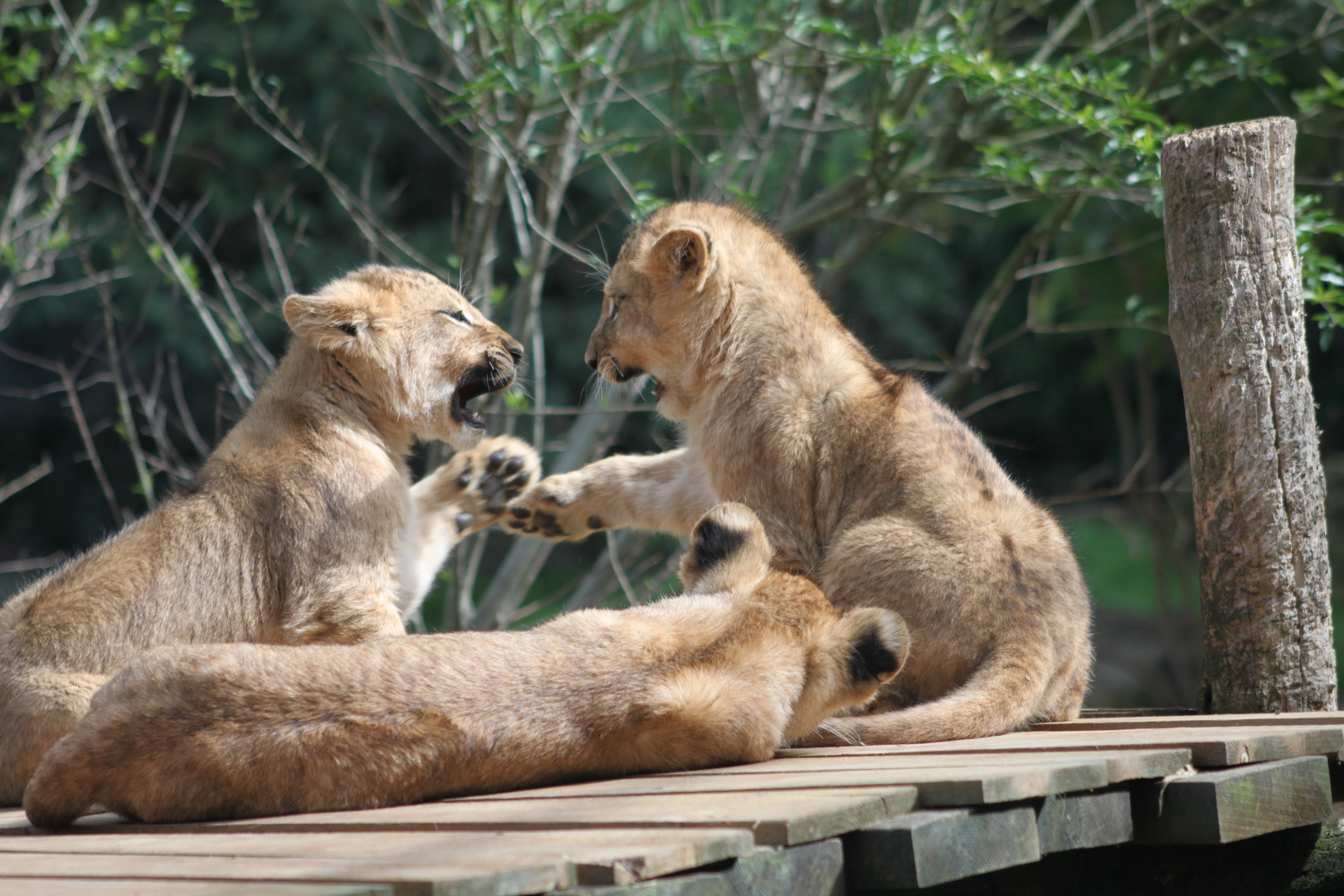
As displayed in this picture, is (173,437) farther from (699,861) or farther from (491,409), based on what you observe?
(699,861)

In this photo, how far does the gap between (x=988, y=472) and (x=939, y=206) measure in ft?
27.2

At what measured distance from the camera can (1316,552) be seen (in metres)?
4.79

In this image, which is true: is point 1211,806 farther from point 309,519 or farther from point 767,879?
point 309,519

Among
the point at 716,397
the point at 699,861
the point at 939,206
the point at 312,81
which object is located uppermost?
the point at 312,81

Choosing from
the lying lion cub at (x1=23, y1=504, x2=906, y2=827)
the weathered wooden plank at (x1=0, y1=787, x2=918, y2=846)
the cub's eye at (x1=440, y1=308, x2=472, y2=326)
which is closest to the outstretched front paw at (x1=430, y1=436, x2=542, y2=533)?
the cub's eye at (x1=440, y1=308, x2=472, y2=326)

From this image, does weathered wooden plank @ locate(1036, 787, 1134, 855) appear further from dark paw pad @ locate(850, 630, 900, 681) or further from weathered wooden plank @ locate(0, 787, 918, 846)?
dark paw pad @ locate(850, 630, 900, 681)

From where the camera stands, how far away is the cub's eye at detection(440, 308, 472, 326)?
5.36 m

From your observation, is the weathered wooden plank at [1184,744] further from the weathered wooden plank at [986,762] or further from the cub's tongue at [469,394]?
the cub's tongue at [469,394]

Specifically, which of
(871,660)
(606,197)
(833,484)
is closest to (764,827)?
(871,660)

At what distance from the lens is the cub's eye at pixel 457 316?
5.36 m

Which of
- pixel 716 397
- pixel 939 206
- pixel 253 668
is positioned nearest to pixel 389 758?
pixel 253 668

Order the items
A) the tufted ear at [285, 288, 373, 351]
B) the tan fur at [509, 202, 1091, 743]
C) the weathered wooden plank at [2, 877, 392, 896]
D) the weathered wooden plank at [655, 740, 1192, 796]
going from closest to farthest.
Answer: the weathered wooden plank at [2, 877, 392, 896], the weathered wooden plank at [655, 740, 1192, 796], the tan fur at [509, 202, 1091, 743], the tufted ear at [285, 288, 373, 351]

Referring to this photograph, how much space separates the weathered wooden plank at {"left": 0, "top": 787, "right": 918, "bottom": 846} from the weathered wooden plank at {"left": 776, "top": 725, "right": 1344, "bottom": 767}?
930 millimetres

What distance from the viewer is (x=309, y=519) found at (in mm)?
4695
